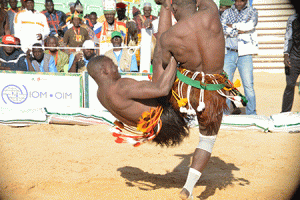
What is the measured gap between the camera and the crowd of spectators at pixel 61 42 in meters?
6.64

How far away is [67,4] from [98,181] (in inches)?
399

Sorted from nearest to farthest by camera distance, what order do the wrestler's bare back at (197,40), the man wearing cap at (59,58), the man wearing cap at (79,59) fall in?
the wrestler's bare back at (197,40), the man wearing cap at (79,59), the man wearing cap at (59,58)

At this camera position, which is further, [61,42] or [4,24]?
[61,42]

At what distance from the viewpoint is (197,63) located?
2.85 meters

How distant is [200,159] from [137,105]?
29.8 inches

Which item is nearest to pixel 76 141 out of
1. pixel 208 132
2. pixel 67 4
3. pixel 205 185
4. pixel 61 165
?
pixel 61 165

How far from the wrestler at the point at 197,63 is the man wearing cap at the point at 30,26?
581 cm

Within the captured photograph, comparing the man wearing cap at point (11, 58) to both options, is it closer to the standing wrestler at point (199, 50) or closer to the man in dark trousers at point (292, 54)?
the standing wrestler at point (199, 50)

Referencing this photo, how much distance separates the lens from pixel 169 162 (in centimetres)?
445

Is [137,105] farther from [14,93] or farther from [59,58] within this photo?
[59,58]

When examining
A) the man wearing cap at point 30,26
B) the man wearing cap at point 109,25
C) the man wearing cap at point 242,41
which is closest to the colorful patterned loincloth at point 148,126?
the man wearing cap at point 242,41

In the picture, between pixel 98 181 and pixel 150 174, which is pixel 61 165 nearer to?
pixel 98 181

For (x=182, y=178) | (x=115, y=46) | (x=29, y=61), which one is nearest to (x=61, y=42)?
(x=29, y=61)

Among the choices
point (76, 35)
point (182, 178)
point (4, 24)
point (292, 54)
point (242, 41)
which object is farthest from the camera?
point (4, 24)
